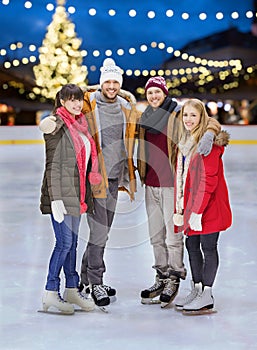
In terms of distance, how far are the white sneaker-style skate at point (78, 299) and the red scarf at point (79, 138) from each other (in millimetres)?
346

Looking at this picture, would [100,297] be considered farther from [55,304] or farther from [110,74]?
[110,74]

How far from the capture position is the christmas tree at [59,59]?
22.6 meters

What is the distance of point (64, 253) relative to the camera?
8.49 feet

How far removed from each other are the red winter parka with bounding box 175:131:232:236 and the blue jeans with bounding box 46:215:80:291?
43 cm

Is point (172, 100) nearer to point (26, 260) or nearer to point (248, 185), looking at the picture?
point (26, 260)

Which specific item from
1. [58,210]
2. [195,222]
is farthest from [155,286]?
[58,210]

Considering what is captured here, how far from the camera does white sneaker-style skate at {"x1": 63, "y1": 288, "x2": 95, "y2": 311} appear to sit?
2.62 m

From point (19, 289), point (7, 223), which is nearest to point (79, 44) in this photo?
point (7, 223)

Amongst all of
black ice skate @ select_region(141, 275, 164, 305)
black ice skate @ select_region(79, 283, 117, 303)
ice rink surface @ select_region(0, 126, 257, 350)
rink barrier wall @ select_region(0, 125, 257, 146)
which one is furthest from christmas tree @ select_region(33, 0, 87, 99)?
black ice skate @ select_region(141, 275, 164, 305)

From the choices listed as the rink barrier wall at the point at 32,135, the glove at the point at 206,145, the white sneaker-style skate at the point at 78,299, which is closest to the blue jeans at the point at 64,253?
the white sneaker-style skate at the point at 78,299

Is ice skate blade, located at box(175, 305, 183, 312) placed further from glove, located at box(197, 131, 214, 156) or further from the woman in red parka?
glove, located at box(197, 131, 214, 156)

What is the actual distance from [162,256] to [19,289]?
639mm

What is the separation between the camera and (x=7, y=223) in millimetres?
4469

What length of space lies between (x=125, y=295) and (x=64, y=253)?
0.39 metres
